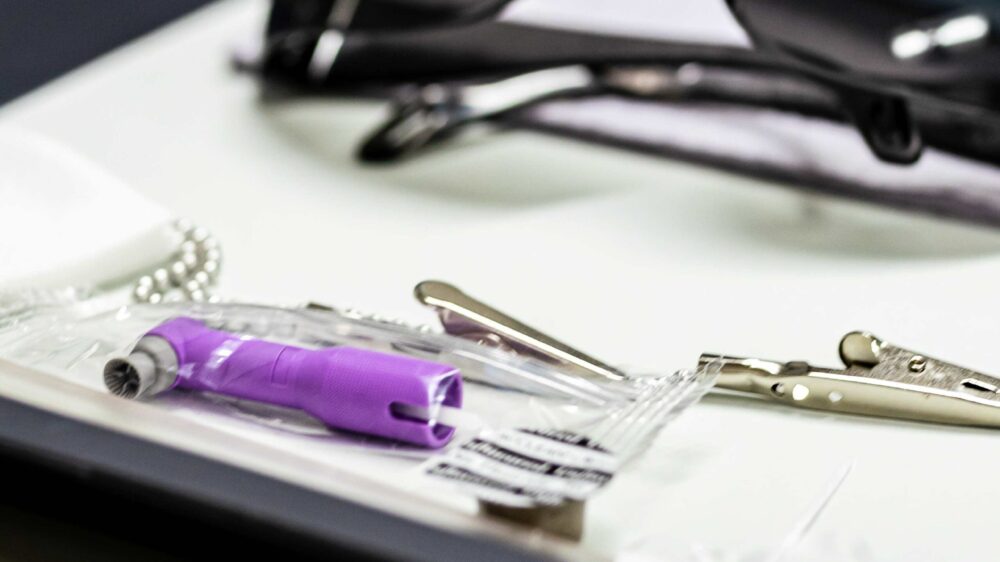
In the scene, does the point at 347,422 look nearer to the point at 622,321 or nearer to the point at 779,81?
the point at 622,321

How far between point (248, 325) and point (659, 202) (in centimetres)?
20

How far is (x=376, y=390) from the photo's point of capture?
299 mm

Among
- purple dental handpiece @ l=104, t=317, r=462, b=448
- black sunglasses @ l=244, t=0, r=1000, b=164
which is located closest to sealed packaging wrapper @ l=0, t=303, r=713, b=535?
purple dental handpiece @ l=104, t=317, r=462, b=448

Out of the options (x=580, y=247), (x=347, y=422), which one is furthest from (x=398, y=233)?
(x=347, y=422)

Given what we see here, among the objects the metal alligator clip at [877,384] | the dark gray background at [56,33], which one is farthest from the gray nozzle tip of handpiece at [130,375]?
the dark gray background at [56,33]

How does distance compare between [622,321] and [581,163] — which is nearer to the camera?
[622,321]

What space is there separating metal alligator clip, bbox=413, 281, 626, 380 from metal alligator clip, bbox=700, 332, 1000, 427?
0.03 m

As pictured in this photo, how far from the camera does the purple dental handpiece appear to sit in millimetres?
A: 299

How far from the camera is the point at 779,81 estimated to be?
0.56m

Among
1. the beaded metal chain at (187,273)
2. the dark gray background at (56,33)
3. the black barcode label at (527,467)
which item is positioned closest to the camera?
the black barcode label at (527,467)

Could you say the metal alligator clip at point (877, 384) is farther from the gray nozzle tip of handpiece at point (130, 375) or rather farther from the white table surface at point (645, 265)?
the gray nozzle tip of handpiece at point (130, 375)

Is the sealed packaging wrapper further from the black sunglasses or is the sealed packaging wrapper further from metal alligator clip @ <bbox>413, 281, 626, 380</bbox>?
the black sunglasses

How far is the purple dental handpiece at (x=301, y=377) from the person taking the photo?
0.30 m

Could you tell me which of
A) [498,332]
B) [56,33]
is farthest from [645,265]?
[56,33]
